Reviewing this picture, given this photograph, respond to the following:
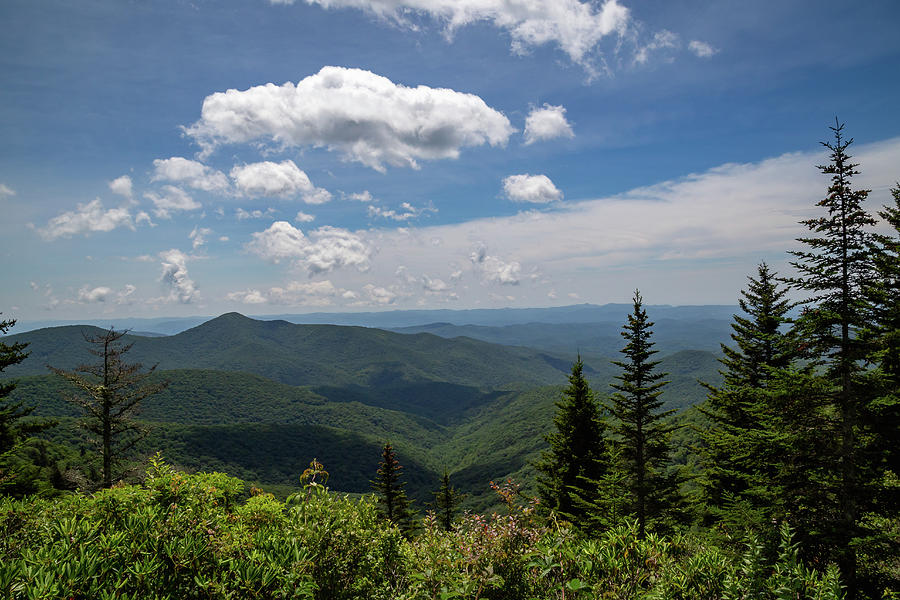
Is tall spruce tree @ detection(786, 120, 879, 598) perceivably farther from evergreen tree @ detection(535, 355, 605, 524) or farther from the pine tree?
evergreen tree @ detection(535, 355, 605, 524)

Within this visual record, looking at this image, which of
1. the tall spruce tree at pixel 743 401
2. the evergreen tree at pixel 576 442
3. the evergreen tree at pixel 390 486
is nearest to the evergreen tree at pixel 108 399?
the evergreen tree at pixel 390 486

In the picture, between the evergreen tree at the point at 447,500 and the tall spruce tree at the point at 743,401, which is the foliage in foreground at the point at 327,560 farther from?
the evergreen tree at the point at 447,500

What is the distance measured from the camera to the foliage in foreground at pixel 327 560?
15.9 feet

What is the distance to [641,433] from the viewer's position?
2061cm

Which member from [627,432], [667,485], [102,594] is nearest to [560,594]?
[102,594]

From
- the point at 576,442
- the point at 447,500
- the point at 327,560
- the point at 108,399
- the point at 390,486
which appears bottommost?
the point at 447,500

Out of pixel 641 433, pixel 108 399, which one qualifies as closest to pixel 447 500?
pixel 641 433

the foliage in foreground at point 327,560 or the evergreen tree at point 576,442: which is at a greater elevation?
the foliage in foreground at point 327,560

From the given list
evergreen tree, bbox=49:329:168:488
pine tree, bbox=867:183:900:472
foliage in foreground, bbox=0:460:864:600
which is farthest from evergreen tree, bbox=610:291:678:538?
evergreen tree, bbox=49:329:168:488

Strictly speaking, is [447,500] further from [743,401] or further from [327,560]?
[327,560]

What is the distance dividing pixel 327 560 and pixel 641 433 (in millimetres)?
19155

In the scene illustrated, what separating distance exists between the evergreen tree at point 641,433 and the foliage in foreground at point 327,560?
15131mm

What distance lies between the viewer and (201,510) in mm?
6320

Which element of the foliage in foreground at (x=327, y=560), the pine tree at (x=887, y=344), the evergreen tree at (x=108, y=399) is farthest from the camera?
the evergreen tree at (x=108, y=399)
